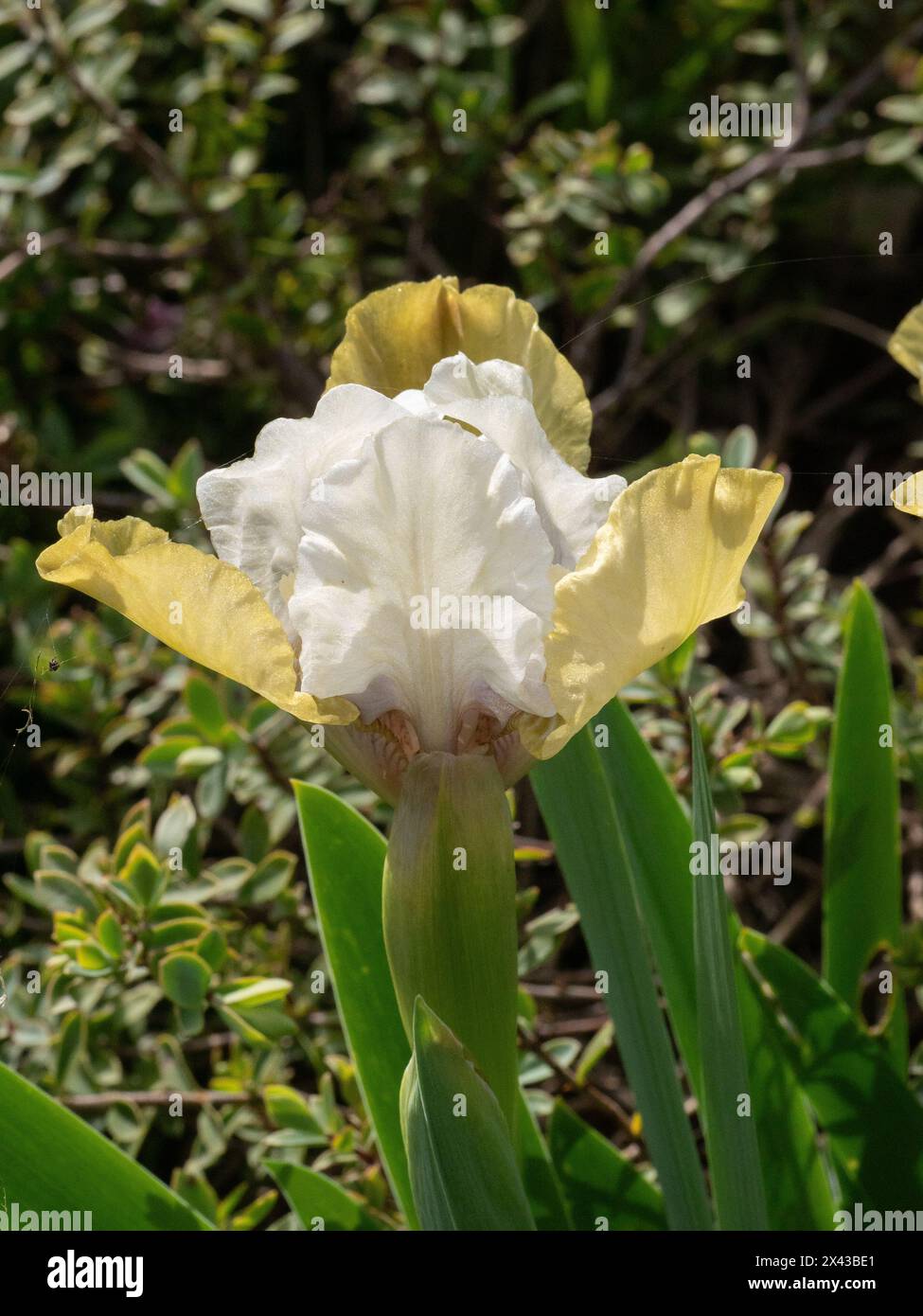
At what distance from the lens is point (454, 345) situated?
2.15 ft

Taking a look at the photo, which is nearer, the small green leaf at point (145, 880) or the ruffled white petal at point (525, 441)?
the ruffled white petal at point (525, 441)

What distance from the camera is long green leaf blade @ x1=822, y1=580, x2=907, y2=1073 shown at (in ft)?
2.93

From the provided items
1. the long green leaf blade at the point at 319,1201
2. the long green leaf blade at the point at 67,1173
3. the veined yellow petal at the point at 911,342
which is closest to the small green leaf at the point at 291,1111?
the long green leaf blade at the point at 319,1201

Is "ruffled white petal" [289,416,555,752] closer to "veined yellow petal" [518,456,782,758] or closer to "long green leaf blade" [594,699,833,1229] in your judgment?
"veined yellow petal" [518,456,782,758]

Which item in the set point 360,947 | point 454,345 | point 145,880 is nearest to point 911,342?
point 454,345

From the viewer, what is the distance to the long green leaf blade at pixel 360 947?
30.7 inches

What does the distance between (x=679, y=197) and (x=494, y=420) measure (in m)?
1.45

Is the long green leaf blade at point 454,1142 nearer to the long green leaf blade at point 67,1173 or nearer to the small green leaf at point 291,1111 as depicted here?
the long green leaf blade at point 67,1173

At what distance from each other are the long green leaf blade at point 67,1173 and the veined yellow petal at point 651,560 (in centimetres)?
39

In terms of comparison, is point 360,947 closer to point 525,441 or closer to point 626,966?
point 626,966

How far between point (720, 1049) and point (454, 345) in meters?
0.38
